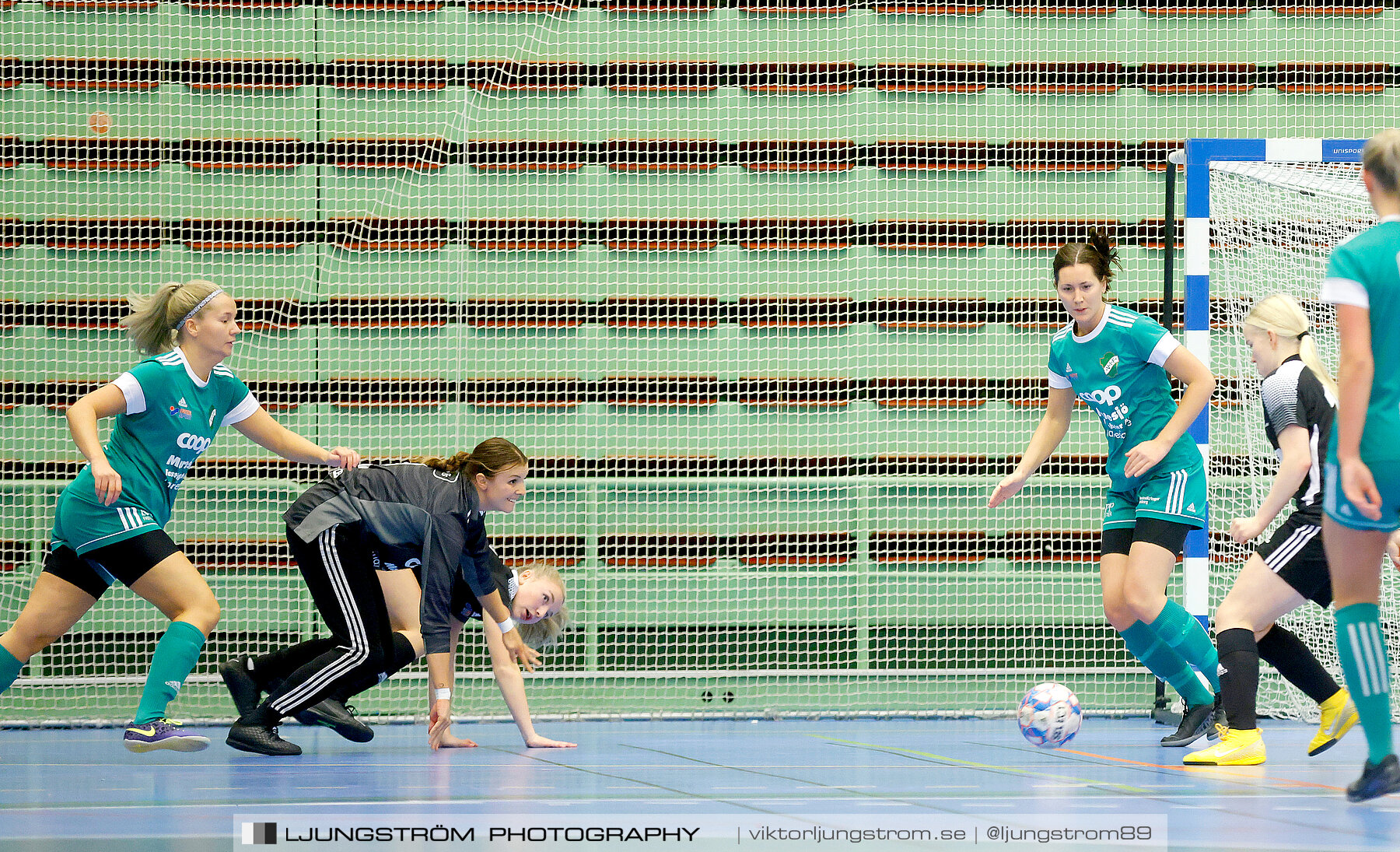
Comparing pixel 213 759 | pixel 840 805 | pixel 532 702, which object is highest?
pixel 840 805

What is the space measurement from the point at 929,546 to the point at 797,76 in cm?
278

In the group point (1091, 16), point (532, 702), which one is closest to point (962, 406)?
point (1091, 16)

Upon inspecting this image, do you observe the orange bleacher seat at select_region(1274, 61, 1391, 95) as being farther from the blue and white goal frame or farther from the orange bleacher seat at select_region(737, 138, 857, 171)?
the orange bleacher seat at select_region(737, 138, 857, 171)

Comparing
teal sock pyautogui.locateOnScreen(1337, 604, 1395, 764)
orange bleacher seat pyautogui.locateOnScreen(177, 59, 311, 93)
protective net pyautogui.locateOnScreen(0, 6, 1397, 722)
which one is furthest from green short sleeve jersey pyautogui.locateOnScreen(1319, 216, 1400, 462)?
orange bleacher seat pyautogui.locateOnScreen(177, 59, 311, 93)

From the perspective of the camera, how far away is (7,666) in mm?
4504

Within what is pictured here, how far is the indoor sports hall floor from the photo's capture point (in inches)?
116

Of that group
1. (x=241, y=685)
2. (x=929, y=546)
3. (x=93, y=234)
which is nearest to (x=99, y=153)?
(x=93, y=234)

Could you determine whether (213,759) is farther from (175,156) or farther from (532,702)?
(175,156)

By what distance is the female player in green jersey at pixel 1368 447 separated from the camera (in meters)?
2.99

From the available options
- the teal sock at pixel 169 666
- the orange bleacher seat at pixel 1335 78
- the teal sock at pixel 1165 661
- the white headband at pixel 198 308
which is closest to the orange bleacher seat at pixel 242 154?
the white headband at pixel 198 308

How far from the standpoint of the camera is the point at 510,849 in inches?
104

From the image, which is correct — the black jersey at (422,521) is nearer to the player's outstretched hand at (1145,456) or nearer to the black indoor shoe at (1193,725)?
the player's outstretched hand at (1145,456)

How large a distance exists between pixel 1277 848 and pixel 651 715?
3893mm

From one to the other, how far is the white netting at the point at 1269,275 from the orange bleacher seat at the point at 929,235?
127cm
